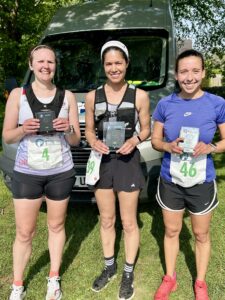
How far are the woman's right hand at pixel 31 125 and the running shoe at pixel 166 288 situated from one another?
1.68m

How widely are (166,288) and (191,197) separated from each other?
0.86 m

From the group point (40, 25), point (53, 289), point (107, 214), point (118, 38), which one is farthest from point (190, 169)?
point (40, 25)

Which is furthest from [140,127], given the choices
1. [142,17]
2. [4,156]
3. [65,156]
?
[142,17]

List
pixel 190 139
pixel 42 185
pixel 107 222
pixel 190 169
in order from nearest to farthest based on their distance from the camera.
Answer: pixel 190 139, pixel 190 169, pixel 42 185, pixel 107 222

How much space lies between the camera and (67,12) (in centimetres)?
586

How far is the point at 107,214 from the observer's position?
130 inches

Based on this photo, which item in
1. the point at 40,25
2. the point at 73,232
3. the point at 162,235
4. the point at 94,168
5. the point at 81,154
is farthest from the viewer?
the point at 40,25

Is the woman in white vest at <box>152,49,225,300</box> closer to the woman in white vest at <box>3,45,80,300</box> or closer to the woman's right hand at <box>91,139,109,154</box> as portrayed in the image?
the woman's right hand at <box>91,139,109,154</box>

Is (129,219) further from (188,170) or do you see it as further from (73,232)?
(73,232)

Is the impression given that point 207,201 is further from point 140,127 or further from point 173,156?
point 140,127

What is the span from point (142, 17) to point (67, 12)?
121 centimetres

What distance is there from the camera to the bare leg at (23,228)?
299 cm

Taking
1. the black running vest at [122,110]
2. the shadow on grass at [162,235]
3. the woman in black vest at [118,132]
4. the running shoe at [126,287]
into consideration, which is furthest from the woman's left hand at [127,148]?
the shadow on grass at [162,235]

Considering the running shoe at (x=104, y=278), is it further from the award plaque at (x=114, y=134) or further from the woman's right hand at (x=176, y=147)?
the woman's right hand at (x=176, y=147)
